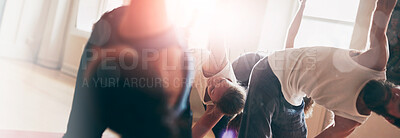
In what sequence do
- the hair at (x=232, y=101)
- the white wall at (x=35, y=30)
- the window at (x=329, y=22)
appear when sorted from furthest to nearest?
the window at (x=329, y=22) < the hair at (x=232, y=101) < the white wall at (x=35, y=30)

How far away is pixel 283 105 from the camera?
0.65 m

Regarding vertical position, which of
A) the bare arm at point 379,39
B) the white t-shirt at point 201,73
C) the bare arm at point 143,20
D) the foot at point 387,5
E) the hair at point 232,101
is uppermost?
the foot at point 387,5

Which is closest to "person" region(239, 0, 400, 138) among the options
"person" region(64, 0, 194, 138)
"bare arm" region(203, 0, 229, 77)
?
"bare arm" region(203, 0, 229, 77)

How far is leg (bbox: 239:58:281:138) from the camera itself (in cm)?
60

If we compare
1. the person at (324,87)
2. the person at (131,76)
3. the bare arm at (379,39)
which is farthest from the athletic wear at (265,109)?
the person at (131,76)

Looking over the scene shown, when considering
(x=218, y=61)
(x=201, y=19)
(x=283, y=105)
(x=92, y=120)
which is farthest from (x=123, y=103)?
(x=283, y=105)

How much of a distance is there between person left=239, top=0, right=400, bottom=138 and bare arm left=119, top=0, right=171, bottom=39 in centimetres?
35

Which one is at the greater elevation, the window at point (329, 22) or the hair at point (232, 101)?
the window at point (329, 22)

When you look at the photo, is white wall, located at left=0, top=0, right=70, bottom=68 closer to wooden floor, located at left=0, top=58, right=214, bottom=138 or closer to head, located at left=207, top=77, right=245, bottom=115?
wooden floor, located at left=0, top=58, right=214, bottom=138

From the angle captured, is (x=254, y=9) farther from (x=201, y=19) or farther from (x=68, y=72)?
(x=68, y=72)

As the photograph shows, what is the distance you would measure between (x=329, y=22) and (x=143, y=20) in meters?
0.57

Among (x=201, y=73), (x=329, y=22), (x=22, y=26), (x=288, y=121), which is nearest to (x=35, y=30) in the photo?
(x=22, y=26)

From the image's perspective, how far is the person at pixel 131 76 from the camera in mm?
287

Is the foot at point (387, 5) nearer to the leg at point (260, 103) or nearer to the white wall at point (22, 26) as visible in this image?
the leg at point (260, 103)
